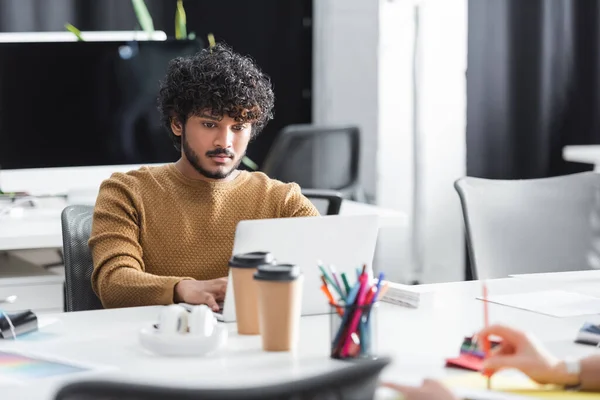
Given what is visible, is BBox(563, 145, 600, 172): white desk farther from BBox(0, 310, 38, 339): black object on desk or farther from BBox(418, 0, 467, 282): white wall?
BBox(0, 310, 38, 339): black object on desk

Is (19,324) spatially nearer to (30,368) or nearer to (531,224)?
(30,368)

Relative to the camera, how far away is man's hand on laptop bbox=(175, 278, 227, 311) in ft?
6.10

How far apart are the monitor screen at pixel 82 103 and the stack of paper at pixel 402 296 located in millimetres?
1642

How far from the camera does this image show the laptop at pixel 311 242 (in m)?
1.74

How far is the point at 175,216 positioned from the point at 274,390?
1348 mm

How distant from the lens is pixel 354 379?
94 cm

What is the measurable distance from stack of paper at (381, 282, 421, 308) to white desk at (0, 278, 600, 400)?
0.06ft

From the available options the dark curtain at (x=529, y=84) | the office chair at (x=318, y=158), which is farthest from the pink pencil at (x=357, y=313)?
the dark curtain at (x=529, y=84)

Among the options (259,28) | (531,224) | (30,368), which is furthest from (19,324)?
(259,28)

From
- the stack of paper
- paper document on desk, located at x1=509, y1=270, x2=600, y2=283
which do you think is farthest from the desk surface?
the stack of paper

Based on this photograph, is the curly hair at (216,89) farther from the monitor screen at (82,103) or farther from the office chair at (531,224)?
the monitor screen at (82,103)

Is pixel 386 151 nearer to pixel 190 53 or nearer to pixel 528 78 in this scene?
pixel 528 78

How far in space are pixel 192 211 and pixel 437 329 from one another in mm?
659

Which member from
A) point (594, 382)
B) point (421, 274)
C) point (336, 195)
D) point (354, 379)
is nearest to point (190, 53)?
point (336, 195)
